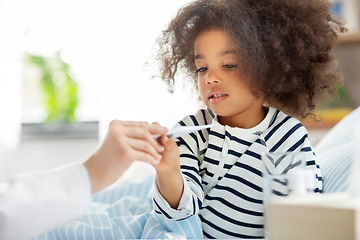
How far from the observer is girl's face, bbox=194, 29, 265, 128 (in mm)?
751

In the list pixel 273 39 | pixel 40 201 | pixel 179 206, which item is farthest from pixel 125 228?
pixel 273 39

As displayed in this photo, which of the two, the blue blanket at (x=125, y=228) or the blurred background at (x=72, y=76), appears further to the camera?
the blurred background at (x=72, y=76)

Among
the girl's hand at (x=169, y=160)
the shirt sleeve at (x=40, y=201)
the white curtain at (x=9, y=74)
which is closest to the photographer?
the shirt sleeve at (x=40, y=201)

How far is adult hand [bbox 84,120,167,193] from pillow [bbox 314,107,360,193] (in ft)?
1.20

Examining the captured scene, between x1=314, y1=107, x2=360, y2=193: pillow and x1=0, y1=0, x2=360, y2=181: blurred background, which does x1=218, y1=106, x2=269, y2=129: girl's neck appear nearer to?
x1=314, y1=107, x2=360, y2=193: pillow

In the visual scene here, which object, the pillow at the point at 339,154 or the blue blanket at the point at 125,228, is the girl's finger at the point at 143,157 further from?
the pillow at the point at 339,154

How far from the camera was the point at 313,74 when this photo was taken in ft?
2.75

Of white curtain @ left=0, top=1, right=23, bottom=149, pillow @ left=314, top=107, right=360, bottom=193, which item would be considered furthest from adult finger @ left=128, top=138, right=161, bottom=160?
white curtain @ left=0, top=1, right=23, bottom=149

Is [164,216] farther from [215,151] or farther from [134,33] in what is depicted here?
[134,33]

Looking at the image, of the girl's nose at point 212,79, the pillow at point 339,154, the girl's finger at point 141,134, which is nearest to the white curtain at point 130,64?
the pillow at point 339,154

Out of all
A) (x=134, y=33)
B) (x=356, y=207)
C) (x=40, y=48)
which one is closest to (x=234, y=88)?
(x=356, y=207)

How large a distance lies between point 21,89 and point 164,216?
231cm

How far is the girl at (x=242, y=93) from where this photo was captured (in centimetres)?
73

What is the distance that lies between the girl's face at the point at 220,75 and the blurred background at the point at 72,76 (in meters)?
1.36
